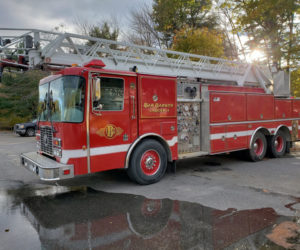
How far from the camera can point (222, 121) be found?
751cm

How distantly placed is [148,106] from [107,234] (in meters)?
3.11

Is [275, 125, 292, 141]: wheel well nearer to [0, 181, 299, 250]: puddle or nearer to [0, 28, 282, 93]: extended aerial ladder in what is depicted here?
[0, 28, 282, 93]: extended aerial ladder

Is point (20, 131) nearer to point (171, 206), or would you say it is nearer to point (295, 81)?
point (171, 206)

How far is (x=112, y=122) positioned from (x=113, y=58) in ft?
5.81

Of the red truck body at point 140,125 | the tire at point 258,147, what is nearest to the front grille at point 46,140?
the red truck body at point 140,125

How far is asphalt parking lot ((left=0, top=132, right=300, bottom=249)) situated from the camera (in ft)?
11.4

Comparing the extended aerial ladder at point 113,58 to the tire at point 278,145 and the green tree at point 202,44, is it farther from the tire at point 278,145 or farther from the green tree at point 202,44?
the green tree at point 202,44

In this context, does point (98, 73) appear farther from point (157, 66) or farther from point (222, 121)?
point (222, 121)

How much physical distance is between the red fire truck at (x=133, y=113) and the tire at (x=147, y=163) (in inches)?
0.9

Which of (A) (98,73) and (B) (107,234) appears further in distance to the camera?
(A) (98,73)

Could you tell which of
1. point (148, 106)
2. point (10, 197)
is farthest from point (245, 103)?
point (10, 197)

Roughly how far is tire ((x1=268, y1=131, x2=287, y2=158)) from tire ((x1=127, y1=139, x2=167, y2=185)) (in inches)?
192

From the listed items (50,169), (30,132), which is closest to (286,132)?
(50,169)

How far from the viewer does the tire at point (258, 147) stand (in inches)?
335
